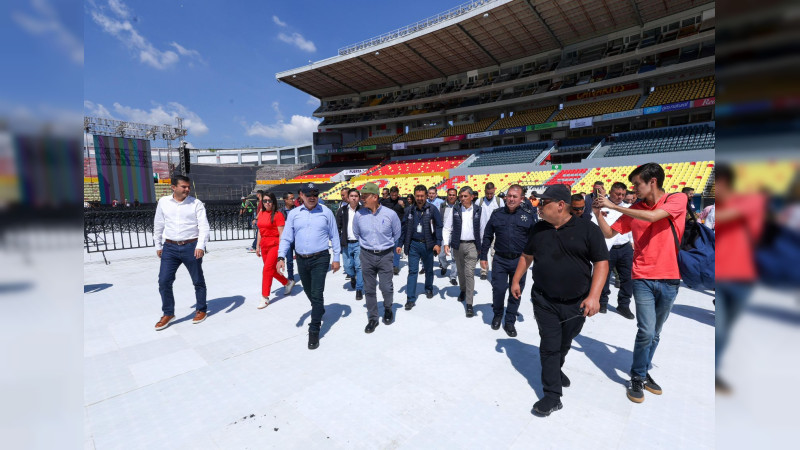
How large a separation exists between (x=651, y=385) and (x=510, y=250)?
6.31 ft

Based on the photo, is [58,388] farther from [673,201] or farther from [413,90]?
[413,90]

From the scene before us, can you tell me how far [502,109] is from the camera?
106ft

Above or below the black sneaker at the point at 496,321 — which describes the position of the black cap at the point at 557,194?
above

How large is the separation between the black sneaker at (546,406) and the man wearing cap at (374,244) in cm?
224

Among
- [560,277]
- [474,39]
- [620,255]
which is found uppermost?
[474,39]

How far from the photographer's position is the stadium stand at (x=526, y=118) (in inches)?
1103

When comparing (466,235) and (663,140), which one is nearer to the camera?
(466,235)

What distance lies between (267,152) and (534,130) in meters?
44.1

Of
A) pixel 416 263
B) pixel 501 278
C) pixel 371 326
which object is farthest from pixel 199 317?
pixel 501 278

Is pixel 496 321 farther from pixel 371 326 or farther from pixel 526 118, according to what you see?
pixel 526 118

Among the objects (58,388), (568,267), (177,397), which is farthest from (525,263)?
(177,397)

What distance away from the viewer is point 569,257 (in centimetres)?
277

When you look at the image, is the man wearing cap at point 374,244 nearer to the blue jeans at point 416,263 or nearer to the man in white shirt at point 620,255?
the blue jeans at point 416,263

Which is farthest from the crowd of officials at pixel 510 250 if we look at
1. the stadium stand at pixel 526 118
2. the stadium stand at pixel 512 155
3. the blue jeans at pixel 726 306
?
the stadium stand at pixel 526 118
